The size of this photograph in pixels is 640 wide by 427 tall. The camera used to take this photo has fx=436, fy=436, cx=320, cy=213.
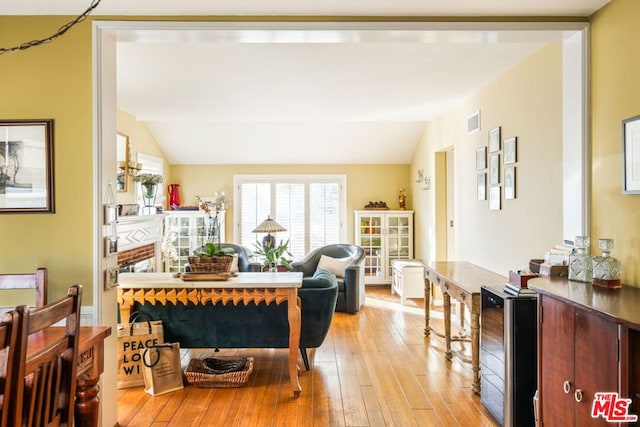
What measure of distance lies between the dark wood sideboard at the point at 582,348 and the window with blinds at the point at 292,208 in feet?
17.9

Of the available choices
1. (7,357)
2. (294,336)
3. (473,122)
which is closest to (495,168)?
(473,122)

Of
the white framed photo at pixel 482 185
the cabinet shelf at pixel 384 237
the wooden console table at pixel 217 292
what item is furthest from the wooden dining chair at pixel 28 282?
the cabinet shelf at pixel 384 237

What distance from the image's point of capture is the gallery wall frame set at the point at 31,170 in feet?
8.63

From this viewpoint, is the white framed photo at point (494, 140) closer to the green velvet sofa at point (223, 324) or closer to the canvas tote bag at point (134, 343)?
the green velvet sofa at point (223, 324)

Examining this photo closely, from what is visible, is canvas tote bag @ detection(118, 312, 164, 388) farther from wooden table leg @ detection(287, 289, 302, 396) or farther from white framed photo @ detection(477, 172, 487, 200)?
white framed photo @ detection(477, 172, 487, 200)

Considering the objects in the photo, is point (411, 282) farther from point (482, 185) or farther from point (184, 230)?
point (184, 230)

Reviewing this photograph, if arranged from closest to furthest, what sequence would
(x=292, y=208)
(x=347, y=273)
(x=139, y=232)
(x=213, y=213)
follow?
(x=139, y=232) < (x=347, y=273) < (x=213, y=213) < (x=292, y=208)

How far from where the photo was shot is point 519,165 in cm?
371

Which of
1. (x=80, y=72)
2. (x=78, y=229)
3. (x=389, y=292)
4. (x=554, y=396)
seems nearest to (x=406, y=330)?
(x=389, y=292)

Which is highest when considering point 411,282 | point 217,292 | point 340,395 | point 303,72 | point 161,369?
point 303,72

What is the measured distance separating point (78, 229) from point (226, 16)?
158 cm

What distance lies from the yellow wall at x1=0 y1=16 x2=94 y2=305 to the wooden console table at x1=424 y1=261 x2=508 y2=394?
2643 millimetres

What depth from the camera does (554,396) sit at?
212 cm

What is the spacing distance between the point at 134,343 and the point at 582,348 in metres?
2.95
